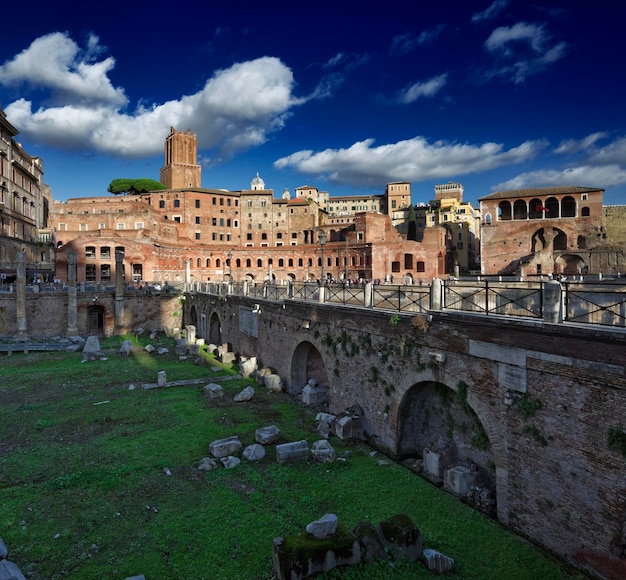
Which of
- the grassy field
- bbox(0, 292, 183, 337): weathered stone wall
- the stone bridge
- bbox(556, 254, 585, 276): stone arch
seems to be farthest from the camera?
bbox(556, 254, 585, 276): stone arch

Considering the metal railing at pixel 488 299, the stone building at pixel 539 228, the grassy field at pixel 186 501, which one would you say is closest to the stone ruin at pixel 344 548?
the grassy field at pixel 186 501

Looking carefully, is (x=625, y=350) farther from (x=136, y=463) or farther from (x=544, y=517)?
(x=136, y=463)

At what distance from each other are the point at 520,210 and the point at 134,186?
200ft

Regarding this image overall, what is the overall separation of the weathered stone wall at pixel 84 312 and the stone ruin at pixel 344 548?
31.5 m

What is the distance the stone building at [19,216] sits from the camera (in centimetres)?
4191

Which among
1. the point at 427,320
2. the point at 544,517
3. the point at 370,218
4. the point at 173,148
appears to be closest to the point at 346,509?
the point at 544,517

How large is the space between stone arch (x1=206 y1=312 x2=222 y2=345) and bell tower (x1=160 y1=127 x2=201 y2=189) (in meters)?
49.5

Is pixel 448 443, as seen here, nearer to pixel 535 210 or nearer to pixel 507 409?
pixel 507 409

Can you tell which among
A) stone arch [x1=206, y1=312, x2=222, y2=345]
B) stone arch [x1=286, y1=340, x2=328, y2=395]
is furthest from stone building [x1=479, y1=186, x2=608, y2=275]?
stone arch [x1=286, y1=340, x2=328, y2=395]

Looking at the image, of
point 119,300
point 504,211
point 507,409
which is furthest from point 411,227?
point 507,409

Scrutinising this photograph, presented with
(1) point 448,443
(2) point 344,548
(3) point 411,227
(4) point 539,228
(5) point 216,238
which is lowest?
(2) point 344,548

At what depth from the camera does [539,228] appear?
150ft

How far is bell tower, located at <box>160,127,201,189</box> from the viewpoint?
72.6m

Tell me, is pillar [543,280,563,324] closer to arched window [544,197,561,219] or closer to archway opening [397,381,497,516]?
archway opening [397,381,497,516]
